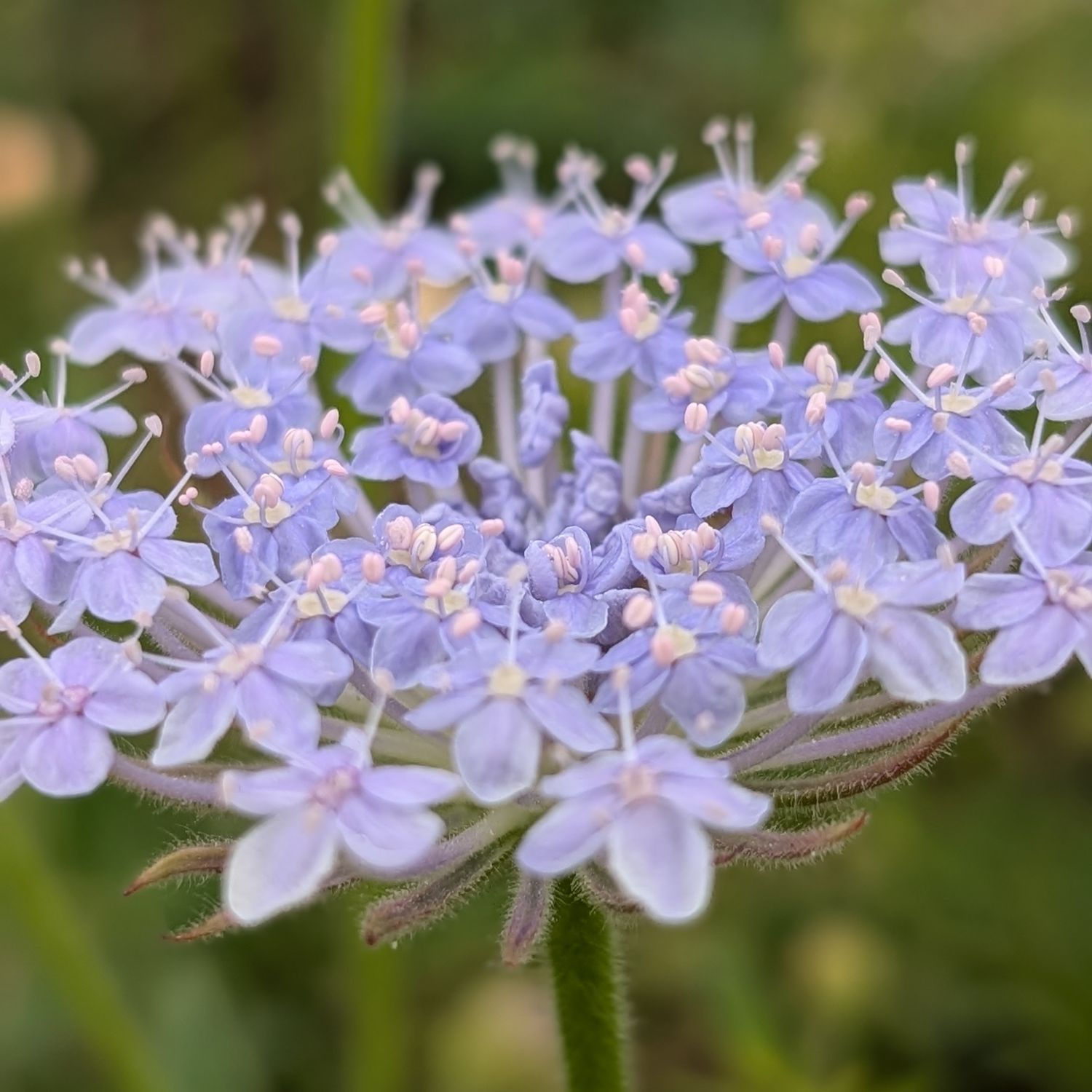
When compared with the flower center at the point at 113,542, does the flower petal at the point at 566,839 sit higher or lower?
lower

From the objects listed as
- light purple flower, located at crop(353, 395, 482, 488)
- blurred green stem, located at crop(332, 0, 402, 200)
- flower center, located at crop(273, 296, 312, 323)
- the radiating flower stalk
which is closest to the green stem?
the radiating flower stalk

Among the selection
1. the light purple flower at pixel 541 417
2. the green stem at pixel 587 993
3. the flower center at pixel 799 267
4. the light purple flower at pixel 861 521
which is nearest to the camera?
the light purple flower at pixel 861 521

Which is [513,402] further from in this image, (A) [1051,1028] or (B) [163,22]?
(B) [163,22]

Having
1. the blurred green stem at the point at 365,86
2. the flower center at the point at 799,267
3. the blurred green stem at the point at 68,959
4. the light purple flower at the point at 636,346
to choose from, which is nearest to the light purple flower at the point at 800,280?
the flower center at the point at 799,267

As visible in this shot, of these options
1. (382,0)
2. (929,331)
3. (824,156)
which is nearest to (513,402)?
(929,331)

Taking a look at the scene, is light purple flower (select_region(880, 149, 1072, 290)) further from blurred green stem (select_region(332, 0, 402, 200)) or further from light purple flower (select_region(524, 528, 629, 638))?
blurred green stem (select_region(332, 0, 402, 200))

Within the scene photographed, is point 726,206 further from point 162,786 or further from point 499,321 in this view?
point 162,786

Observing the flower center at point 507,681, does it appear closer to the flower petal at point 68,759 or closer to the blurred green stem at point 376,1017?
the flower petal at point 68,759
